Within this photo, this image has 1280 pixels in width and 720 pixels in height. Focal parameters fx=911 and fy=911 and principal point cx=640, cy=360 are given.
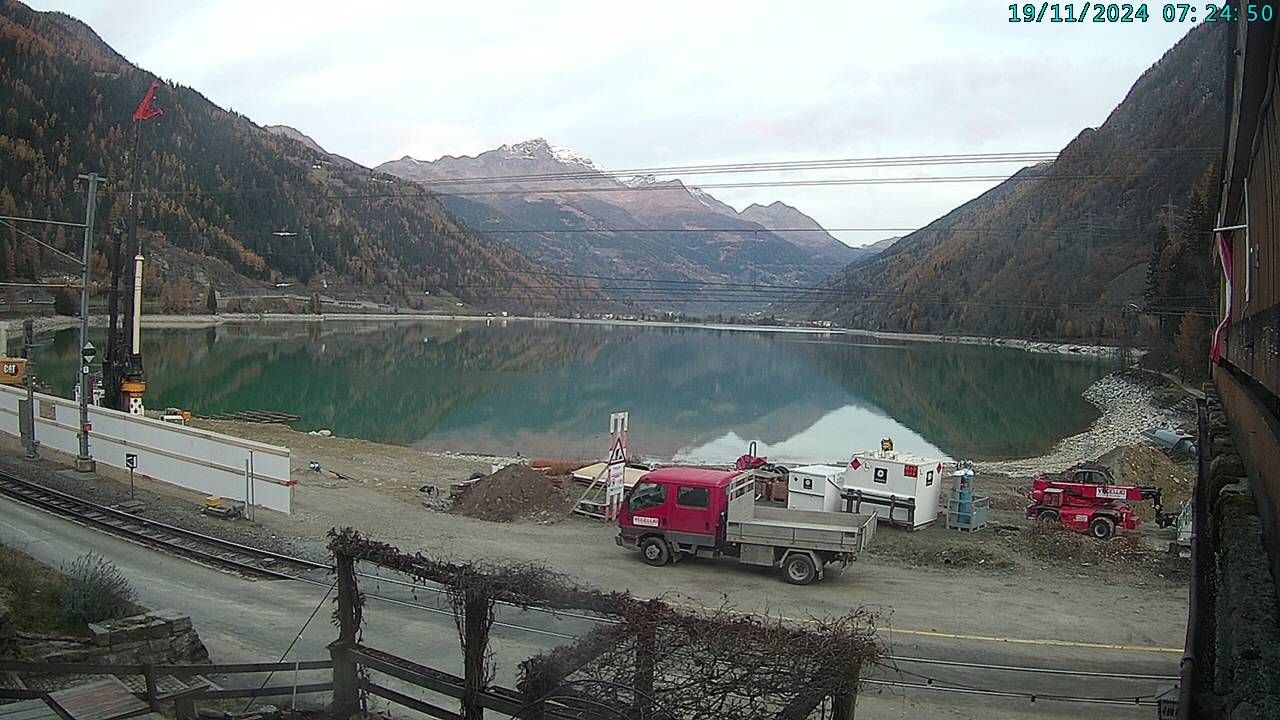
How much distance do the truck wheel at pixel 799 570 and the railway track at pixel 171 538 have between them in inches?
300

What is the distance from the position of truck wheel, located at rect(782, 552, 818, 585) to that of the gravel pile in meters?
23.1

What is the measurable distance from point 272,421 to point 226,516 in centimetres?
2872

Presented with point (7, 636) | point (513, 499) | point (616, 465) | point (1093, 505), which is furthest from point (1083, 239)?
point (7, 636)

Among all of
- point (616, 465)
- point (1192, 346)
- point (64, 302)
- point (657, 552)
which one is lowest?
point (657, 552)

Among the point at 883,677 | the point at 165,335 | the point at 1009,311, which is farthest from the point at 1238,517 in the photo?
the point at 1009,311

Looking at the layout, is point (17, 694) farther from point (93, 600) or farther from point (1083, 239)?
point (1083, 239)

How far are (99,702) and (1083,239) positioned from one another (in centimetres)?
16829

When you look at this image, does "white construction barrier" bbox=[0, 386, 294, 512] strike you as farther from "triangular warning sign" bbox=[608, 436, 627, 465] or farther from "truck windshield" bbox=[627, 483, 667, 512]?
"truck windshield" bbox=[627, 483, 667, 512]

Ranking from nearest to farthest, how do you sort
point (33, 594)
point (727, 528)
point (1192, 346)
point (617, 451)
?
point (33, 594), point (727, 528), point (617, 451), point (1192, 346)

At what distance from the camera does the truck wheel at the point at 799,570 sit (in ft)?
49.5

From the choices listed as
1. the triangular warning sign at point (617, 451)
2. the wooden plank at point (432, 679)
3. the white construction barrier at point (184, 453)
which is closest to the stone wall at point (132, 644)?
the wooden plank at point (432, 679)

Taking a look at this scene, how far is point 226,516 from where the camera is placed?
1828 centimetres

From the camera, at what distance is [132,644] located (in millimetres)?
9016

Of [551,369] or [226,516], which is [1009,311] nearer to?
[551,369]
